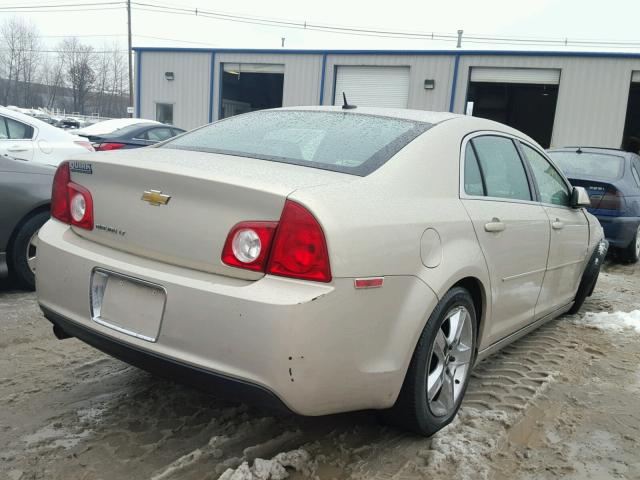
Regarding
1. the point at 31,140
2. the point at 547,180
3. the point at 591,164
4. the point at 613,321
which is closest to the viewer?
the point at 547,180

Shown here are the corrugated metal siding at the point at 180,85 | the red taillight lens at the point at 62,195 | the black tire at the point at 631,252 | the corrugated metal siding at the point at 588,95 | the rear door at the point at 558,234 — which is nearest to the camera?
the red taillight lens at the point at 62,195

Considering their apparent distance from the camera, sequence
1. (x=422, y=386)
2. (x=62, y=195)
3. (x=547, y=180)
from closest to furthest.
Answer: (x=422, y=386)
(x=62, y=195)
(x=547, y=180)

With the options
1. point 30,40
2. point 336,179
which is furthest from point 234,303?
point 30,40

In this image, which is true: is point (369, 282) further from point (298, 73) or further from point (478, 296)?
point (298, 73)

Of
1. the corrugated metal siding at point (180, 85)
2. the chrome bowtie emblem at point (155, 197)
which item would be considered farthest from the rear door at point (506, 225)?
the corrugated metal siding at point (180, 85)

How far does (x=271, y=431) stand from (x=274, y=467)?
374mm

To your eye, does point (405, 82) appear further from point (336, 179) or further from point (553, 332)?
point (336, 179)

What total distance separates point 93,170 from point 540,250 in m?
2.53

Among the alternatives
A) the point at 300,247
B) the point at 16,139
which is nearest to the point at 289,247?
the point at 300,247

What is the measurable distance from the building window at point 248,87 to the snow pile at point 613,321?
18.7 m

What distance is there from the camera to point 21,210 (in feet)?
14.7

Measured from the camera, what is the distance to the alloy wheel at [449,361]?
2.71 m

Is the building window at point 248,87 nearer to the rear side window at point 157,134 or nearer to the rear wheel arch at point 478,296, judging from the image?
the rear side window at point 157,134

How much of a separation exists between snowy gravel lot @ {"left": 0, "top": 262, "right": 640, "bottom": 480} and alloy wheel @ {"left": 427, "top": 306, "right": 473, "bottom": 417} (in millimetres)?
147
